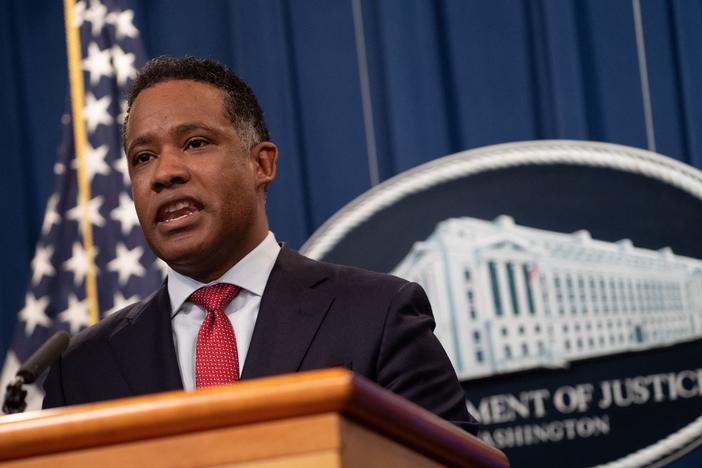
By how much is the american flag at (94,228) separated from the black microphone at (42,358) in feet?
4.75

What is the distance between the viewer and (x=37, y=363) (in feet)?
5.74

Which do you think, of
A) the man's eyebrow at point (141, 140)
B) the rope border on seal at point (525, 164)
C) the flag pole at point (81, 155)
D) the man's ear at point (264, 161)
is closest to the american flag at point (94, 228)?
the flag pole at point (81, 155)

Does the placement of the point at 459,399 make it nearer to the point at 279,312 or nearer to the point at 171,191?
the point at 279,312

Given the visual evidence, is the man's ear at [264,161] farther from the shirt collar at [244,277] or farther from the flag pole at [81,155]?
the flag pole at [81,155]

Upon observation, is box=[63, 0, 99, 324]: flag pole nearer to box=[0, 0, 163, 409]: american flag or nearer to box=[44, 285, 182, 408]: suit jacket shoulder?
box=[0, 0, 163, 409]: american flag

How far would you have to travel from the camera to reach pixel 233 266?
5.72 feet

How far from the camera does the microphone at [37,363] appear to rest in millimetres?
1749

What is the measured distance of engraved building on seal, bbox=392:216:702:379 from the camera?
2.91m

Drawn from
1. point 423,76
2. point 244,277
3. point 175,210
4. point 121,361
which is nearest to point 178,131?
point 175,210

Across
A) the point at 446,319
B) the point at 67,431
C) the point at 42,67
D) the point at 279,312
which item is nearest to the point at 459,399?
the point at 279,312

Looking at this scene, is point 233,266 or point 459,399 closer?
point 459,399

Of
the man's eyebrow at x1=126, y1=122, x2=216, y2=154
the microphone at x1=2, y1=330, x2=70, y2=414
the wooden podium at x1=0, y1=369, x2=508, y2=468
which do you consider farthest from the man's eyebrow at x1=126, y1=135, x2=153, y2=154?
the wooden podium at x1=0, y1=369, x2=508, y2=468

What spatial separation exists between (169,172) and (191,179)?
0.04 m

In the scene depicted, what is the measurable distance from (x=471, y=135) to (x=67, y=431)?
254 cm
